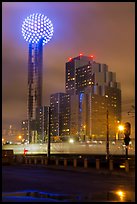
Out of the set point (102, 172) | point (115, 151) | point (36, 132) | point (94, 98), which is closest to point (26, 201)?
point (102, 172)

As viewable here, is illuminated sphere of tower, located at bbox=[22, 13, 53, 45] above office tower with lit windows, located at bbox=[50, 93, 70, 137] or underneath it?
above

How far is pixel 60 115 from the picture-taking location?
6777 inches

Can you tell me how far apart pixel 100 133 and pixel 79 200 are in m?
136

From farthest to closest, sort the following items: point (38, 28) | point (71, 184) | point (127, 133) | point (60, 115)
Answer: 1. point (60, 115)
2. point (38, 28)
3. point (127, 133)
4. point (71, 184)

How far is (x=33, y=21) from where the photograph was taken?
124m

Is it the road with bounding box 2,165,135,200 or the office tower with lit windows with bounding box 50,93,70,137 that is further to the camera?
the office tower with lit windows with bounding box 50,93,70,137

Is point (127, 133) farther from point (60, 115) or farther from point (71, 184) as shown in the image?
point (60, 115)

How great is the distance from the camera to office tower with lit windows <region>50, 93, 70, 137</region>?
167 metres

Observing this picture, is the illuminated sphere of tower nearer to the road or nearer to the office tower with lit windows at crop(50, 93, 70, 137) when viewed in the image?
the office tower with lit windows at crop(50, 93, 70, 137)

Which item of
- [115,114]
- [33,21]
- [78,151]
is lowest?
[78,151]

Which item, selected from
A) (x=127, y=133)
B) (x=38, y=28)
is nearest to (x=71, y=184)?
(x=127, y=133)

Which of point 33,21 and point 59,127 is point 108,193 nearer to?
point 33,21

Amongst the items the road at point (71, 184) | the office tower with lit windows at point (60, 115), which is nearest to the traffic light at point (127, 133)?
the road at point (71, 184)

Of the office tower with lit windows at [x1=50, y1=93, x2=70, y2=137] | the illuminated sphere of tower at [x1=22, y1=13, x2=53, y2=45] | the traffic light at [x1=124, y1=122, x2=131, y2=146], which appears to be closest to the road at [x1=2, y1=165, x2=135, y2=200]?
the traffic light at [x1=124, y1=122, x2=131, y2=146]
